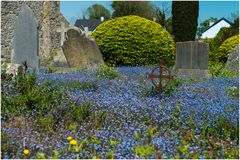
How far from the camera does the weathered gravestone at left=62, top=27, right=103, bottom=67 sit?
12438 millimetres

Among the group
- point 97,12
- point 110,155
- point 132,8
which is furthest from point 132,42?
point 97,12

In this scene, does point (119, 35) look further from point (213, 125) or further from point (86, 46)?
point (213, 125)

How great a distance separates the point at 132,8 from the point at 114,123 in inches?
1755

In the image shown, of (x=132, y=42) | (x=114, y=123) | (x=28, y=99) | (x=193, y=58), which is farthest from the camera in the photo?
(x=132, y=42)

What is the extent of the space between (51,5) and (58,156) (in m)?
17.8

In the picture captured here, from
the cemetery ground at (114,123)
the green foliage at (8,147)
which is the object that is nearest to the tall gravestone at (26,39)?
the cemetery ground at (114,123)

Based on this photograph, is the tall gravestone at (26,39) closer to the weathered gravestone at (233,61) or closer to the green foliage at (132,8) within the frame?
the weathered gravestone at (233,61)

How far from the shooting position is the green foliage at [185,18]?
18.5 m

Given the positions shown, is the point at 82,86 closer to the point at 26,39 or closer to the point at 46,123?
the point at 46,123

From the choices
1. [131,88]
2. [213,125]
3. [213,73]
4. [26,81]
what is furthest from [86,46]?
[213,125]

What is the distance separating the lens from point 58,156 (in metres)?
3.74

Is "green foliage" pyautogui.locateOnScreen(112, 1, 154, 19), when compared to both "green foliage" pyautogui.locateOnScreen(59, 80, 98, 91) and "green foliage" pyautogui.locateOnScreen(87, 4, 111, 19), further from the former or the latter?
"green foliage" pyautogui.locateOnScreen(59, 80, 98, 91)

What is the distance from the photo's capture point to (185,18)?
18672mm

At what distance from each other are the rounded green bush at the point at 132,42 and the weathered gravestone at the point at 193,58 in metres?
2.57
